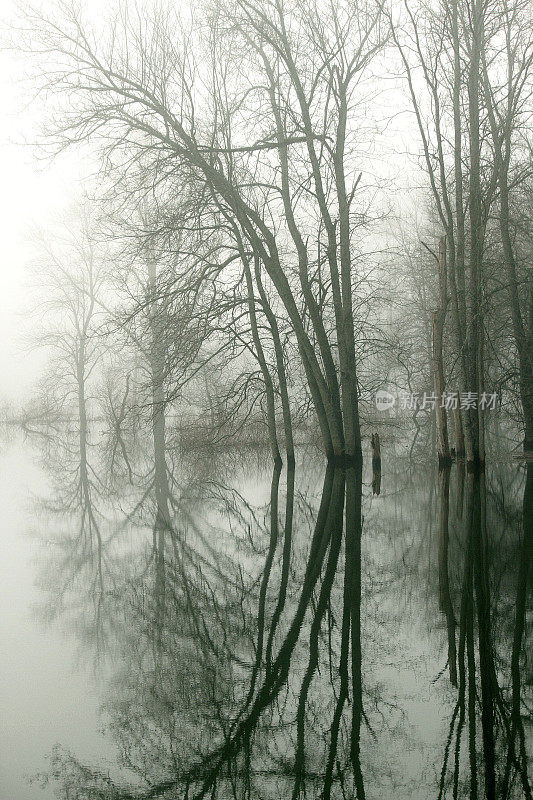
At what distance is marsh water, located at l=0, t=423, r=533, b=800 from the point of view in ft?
10.9

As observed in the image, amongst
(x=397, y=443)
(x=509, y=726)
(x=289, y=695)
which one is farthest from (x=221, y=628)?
(x=397, y=443)

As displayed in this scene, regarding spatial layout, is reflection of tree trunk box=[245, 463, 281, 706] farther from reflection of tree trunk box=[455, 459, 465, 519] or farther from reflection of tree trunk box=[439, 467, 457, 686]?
reflection of tree trunk box=[455, 459, 465, 519]

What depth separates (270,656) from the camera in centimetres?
470

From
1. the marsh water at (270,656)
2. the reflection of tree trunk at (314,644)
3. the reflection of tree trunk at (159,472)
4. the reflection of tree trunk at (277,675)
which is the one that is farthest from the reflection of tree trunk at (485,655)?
the reflection of tree trunk at (159,472)

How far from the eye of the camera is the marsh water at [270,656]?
3.33 meters

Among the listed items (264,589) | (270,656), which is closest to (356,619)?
(270,656)

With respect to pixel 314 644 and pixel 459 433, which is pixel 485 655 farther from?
pixel 459 433

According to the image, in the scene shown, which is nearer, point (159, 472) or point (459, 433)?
point (459, 433)

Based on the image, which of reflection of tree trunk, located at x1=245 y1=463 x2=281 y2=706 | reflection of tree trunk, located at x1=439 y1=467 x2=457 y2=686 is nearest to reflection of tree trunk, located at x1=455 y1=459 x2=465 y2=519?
reflection of tree trunk, located at x1=439 y1=467 x2=457 y2=686

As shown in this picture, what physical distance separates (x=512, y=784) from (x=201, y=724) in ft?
4.62

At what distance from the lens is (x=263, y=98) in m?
17.7

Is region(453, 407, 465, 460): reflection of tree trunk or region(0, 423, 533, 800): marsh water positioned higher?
region(453, 407, 465, 460): reflection of tree trunk

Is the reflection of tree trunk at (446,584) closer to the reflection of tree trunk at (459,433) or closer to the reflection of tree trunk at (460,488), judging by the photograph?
the reflection of tree trunk at (460,488)

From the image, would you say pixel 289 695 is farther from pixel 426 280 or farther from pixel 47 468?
pixel 426 280
